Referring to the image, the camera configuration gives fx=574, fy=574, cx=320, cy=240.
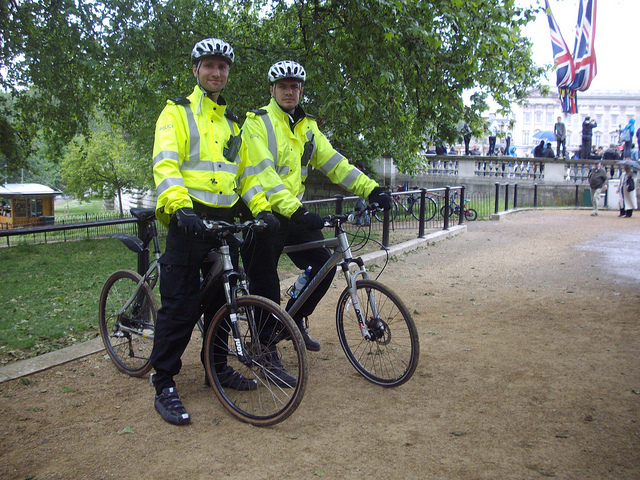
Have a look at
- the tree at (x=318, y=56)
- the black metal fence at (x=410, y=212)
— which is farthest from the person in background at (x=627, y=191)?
the tree at (x=318, y=56)

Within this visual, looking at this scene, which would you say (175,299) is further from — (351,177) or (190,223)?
(351,177)

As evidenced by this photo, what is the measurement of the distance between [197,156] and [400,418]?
6.72 feet

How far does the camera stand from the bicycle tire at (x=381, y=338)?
387cm

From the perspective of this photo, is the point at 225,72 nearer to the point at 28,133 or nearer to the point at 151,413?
the point at 151,413

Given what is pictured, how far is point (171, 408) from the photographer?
3.52 meters

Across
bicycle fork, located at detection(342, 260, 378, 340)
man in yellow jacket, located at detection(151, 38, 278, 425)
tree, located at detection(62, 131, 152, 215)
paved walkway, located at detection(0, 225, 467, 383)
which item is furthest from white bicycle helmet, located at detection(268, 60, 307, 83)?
tree, located at detection(62, 131, 152, 215)

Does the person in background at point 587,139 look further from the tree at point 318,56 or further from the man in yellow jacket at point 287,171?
the man in yellow jacket at point 287,171

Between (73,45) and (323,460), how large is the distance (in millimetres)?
10764

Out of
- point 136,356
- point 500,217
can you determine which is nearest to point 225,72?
point 136,356

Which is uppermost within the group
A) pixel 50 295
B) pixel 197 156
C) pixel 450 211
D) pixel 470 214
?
pixel 197 156

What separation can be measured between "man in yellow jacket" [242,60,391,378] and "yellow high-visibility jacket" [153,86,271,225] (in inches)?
6.5

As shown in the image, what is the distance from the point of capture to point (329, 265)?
4.14 m

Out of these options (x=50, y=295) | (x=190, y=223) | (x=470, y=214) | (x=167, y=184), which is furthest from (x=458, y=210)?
(x=190, y=223)

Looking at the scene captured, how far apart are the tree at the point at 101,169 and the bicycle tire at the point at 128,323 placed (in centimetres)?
2910
